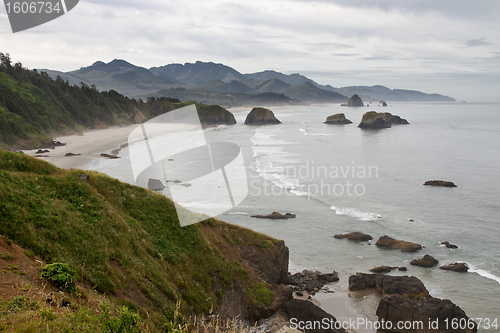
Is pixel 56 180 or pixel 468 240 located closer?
pixel 56 180

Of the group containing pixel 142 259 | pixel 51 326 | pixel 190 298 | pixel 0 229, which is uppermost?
pixel 0 229

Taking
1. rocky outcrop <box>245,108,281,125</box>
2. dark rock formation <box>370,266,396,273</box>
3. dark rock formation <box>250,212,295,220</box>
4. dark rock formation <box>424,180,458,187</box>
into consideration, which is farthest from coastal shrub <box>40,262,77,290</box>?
rocky outcrop <box>245,108,281,125</box>

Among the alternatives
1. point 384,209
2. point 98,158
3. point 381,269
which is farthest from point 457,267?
point 98,158

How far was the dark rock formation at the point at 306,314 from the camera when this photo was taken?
589 inches

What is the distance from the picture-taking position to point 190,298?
41.3ft

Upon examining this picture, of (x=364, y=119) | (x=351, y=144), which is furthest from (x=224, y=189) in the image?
(x=364, y=119)

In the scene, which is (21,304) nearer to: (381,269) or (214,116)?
(381,269)

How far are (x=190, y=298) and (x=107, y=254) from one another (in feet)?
11.0

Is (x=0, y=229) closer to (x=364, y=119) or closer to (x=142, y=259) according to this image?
(x=142, y=259)

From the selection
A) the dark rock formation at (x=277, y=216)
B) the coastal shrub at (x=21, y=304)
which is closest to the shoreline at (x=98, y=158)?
the dark rock formation at (x=277, y=216)
